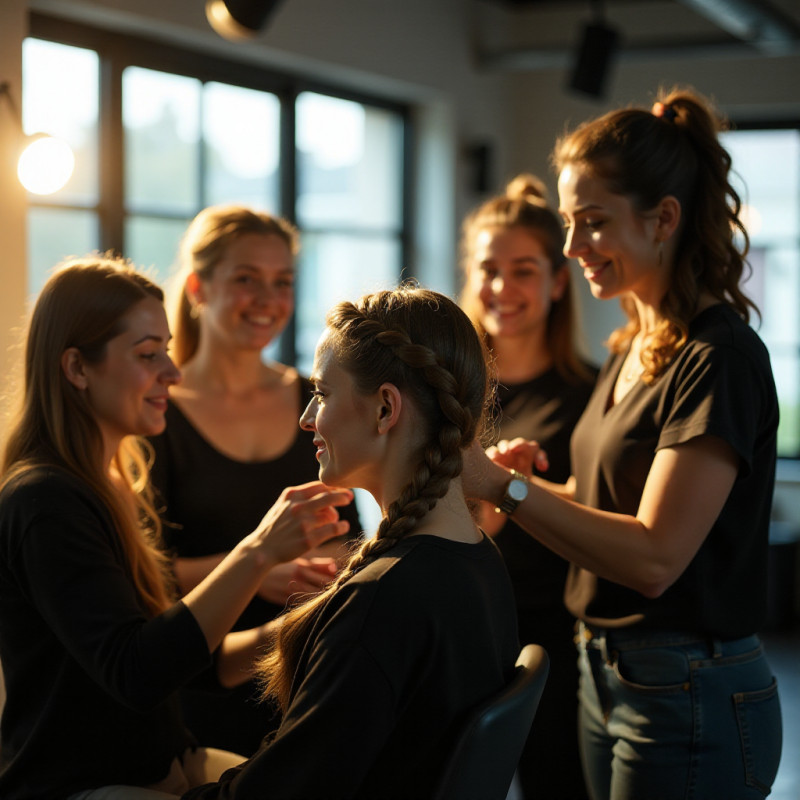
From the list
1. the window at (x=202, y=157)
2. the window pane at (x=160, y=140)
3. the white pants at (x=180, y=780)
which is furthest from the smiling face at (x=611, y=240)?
the window pane at (x=160, y=140)

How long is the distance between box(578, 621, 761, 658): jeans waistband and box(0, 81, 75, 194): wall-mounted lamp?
1735mm

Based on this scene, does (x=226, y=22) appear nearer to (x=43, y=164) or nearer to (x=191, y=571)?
(x=43, y=164)

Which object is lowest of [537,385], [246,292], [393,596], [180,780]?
[180,780]

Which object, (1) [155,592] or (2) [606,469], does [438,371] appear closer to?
(2) [606,469]

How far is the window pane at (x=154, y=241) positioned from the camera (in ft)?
14.2

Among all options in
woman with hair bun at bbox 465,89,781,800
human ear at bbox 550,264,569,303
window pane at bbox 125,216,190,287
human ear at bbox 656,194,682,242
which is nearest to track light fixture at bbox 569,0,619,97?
window pane at bbox 125,216,190,287

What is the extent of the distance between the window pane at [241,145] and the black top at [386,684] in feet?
12.2

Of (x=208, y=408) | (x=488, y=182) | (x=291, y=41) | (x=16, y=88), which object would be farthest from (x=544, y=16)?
(x=208, y=408)

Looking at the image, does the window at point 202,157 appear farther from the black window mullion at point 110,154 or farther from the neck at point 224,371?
the neck at point 224,371

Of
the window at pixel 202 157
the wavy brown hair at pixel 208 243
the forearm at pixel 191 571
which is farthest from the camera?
the window at pixel 202 157

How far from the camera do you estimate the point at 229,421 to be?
2.37 meters

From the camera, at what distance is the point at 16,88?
2.93 m

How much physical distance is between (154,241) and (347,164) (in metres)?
1.52

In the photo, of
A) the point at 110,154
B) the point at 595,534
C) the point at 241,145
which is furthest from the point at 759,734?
the point at 241,145
